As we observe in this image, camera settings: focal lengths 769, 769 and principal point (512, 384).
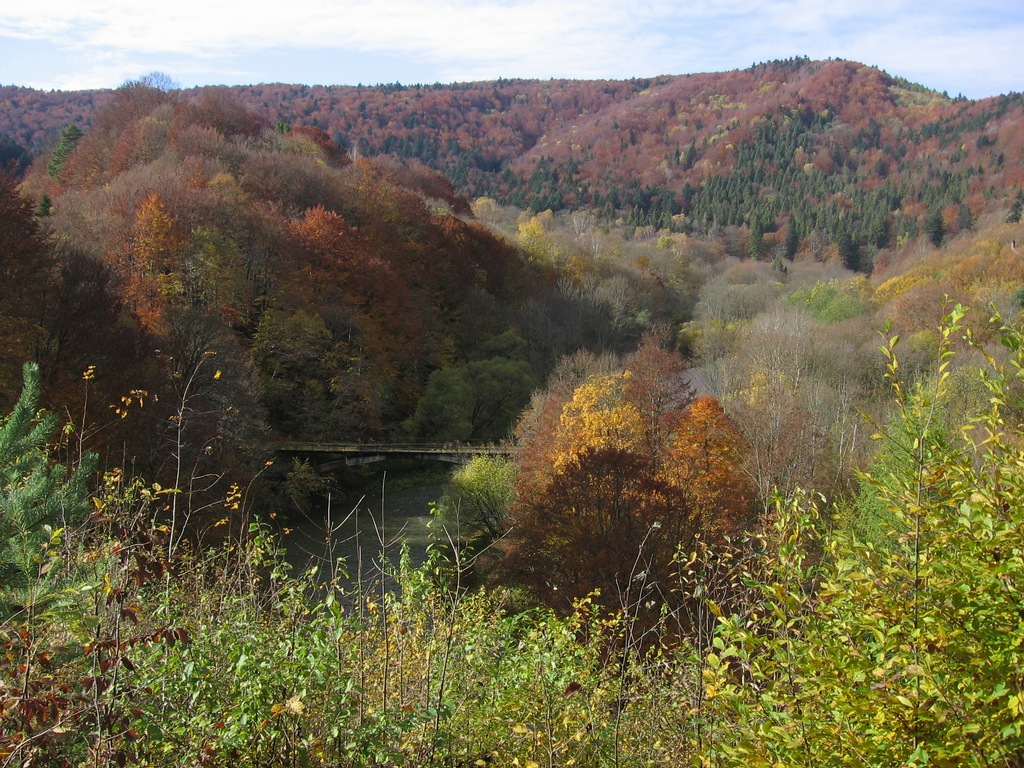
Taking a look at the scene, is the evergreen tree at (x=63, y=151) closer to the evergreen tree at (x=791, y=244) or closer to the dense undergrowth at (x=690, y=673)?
the dense undergrowth at (x=690, y=673)

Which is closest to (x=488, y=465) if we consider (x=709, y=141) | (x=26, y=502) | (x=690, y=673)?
(x=690, y=673)

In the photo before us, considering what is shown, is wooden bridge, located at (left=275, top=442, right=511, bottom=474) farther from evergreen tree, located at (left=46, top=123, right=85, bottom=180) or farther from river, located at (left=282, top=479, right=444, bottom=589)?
evergreen tree, located at (left=46, top=123, right=85, bottom=180)

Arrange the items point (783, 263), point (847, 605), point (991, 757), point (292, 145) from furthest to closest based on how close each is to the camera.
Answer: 1. point (783, 263)
2. point (292, 145)
3. point (847, 605)
4. point (991, 757)

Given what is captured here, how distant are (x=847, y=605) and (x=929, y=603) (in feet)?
1.04

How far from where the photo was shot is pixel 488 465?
2447 cm

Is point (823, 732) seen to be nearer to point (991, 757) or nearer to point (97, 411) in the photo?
point (991, 757)

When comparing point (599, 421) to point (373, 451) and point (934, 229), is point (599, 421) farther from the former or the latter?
point (934, 229)

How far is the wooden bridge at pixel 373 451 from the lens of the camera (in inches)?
1075

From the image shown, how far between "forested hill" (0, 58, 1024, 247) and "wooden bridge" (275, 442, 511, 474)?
211 ft

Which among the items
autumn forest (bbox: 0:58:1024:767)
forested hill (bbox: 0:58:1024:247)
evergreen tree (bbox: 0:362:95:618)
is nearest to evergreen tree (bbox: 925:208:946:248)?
autumn forest (bbox: 0:58:1024:767)

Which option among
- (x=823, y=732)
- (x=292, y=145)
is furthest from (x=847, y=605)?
(x=292, y=145)

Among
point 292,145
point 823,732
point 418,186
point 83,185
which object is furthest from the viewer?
point 418,186

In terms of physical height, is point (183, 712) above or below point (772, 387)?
above

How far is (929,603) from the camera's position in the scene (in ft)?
9.49
